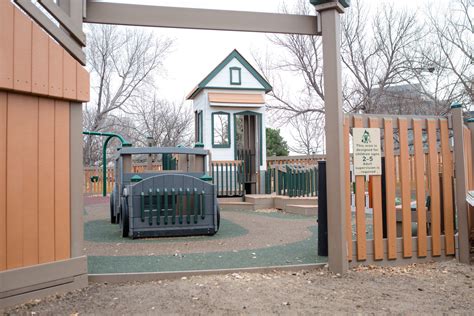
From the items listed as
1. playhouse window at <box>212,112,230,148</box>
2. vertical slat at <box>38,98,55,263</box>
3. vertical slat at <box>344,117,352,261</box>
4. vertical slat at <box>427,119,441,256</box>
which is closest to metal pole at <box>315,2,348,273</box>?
vertical slat at <box>344,117,352,261</box>

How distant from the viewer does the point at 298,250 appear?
246 inches

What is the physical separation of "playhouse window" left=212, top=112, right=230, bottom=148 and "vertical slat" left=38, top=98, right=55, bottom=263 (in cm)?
1096

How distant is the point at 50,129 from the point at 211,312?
7.39 feet

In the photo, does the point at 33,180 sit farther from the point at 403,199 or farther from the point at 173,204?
the point at 403,199

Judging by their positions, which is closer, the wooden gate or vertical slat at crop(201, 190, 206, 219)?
the wooden gate

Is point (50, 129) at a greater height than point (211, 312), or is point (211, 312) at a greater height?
point (50, 129)

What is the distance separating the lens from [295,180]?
41.5 ft

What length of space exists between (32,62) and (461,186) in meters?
5.11

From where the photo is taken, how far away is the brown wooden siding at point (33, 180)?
149 inches

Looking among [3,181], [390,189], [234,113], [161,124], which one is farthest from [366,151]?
[161,124]

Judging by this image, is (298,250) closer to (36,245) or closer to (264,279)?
(264,279)

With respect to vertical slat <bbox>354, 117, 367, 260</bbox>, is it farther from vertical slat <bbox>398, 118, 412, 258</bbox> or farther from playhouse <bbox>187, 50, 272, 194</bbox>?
playhouse <bbox>187, 50, 272, 194</bbox>

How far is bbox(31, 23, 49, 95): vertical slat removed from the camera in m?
3.94

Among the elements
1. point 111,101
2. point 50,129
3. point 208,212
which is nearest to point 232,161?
point 208,212
